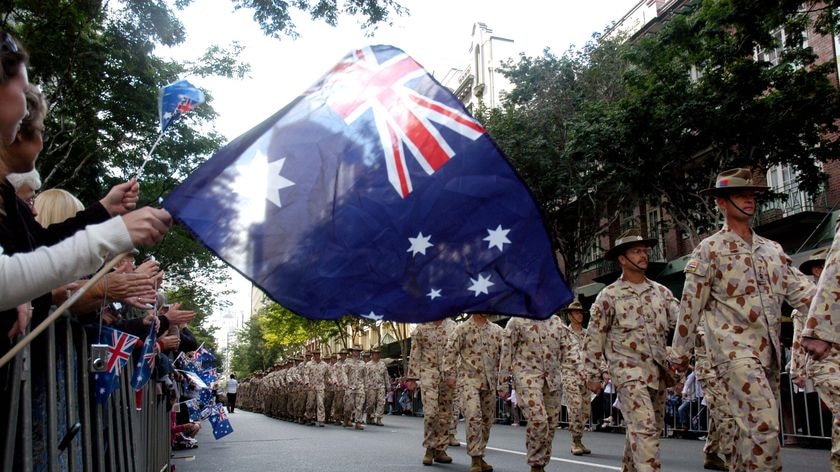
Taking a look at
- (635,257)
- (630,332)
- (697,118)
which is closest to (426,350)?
(635,257)

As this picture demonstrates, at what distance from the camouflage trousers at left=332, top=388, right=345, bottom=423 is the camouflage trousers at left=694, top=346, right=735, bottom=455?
16.6 m

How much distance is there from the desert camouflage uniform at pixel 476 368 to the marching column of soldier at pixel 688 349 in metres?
0.02

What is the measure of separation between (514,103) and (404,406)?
14822 millimetres

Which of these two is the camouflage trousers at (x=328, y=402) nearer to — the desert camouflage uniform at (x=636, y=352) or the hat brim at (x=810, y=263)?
the hat brim at (x=810, y=263)

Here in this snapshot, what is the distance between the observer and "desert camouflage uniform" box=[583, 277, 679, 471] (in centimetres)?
611

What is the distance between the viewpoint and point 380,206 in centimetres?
414

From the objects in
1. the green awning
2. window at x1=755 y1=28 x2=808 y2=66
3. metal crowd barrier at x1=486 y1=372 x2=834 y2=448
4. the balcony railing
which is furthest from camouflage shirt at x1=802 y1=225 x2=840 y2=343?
the green awning

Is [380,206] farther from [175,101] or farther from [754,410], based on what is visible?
[754,410]

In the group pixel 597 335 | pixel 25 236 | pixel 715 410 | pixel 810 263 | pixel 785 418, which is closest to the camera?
pixel 25 236

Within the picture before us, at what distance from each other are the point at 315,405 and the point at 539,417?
61.2 ft

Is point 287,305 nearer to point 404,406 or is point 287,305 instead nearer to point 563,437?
point 563,437

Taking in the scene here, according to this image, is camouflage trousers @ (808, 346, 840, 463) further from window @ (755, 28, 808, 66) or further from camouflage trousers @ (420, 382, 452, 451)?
window @ (755, 28, 808, 66)

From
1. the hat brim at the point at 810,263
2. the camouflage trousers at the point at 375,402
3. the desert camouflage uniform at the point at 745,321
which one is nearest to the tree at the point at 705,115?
the hat brim at the point at 810,263

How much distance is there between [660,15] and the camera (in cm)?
2820
